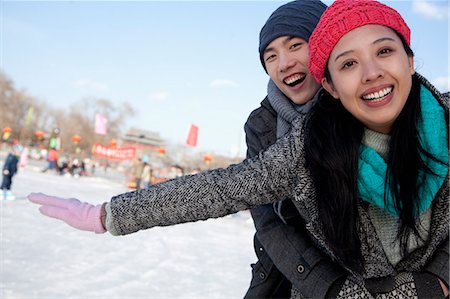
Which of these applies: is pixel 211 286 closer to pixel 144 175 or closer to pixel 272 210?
pixel 272 210

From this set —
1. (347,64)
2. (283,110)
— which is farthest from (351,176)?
(283,110)

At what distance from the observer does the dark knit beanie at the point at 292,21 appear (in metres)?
1.88

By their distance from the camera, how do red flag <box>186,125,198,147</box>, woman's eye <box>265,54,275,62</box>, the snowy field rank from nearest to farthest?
1. woman's eye <box>265,54,275,62</box>
2. the snowy field
3. red flag <box>186,125,198,147</box>

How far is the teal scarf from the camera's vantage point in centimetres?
120

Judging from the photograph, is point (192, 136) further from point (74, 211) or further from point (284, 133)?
point (74, 211)

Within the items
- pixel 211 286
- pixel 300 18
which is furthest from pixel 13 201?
pixel 300 18

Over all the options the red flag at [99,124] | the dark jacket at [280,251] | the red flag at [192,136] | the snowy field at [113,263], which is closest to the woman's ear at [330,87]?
the dark jacket at [280,251]

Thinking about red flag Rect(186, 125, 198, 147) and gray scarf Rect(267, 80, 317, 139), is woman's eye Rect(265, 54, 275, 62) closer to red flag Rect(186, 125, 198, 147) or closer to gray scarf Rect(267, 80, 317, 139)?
gray scarf Rect(267, 80, 317, 139)

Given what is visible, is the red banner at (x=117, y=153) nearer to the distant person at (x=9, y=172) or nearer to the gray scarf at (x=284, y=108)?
the distant person at (x=9, y=172)

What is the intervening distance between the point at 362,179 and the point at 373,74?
0.94ft

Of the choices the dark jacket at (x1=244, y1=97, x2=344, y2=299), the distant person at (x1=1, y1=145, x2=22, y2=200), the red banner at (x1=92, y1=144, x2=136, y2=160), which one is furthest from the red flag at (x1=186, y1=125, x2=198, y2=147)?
the dark jacket at (x1=244, y1=97, x2=344, y2=299)

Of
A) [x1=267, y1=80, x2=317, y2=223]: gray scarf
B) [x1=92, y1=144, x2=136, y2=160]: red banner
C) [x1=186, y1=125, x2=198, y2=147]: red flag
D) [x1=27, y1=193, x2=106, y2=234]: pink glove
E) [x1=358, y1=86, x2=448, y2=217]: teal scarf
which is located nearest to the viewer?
[x1=358, y1=86, x2=448, y2=217]: teal scarf

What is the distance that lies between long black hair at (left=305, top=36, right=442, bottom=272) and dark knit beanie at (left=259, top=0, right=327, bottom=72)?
0.72m

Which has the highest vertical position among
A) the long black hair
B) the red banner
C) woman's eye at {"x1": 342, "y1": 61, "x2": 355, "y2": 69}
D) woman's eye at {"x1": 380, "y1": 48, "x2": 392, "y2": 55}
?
the red banner
